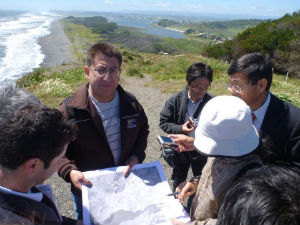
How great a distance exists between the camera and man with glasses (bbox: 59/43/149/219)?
1.85m

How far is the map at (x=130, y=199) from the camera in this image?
1.41m

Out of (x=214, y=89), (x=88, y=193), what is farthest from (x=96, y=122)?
(x=214, y=89)

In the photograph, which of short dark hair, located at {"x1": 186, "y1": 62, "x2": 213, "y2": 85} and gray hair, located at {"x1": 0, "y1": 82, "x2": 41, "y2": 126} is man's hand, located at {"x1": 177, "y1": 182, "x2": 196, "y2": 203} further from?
short dark hair, located at {"x1": 186, "y1": 62, "x2": 213, "y2": 85}

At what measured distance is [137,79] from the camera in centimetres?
1392

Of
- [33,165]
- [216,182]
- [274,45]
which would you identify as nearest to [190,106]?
[216,182]

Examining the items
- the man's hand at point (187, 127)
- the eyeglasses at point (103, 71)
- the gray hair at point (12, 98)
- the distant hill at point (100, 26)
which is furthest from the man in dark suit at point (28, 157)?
the distant hill at point (100, 26)

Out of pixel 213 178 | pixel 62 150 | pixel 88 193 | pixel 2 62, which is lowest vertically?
pixel 2 62

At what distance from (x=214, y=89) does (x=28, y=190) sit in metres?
10.0

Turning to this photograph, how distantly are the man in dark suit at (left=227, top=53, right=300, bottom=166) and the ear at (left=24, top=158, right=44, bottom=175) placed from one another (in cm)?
143

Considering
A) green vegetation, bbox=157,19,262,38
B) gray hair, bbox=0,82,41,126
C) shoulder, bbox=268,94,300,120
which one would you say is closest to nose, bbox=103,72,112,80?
gray hair, bbox=0,82,41,126

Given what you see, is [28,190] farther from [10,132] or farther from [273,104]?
[273,104]

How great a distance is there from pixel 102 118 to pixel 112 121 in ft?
0.28

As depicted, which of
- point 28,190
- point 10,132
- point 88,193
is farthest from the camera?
point 88,193

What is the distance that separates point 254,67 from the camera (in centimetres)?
189
